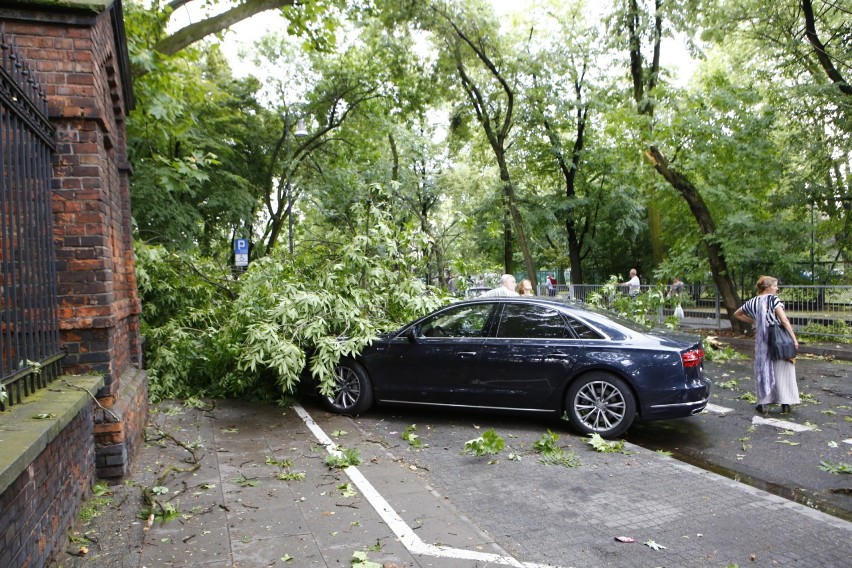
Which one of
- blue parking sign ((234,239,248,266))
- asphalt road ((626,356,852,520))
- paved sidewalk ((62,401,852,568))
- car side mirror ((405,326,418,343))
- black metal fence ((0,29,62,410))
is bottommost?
asphalt road ((626,356,852,520))

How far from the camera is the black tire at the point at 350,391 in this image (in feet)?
25.0

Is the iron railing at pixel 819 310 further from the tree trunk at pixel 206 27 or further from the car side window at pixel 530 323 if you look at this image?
the tree trunk at pixel 206 27

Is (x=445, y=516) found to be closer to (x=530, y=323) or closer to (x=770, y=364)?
(x=530, y=323)

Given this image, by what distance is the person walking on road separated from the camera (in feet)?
24.4

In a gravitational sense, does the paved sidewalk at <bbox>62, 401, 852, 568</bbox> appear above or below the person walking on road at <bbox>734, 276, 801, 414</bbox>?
below

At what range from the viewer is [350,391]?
25.4 ft

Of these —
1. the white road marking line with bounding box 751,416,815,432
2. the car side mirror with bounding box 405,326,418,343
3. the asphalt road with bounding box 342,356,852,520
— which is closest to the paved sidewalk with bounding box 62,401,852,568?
the asphalt road with bounding box 342,356,852,520

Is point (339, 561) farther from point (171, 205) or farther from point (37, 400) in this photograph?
point (171, 205)

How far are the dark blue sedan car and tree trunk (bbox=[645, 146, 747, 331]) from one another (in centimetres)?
984

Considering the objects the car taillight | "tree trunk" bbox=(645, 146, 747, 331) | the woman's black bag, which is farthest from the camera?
"tree trunk" bbox=(645, 146, 747, 331)

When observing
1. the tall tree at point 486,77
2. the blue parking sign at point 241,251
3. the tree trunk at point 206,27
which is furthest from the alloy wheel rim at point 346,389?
the tall tree at point 486,77

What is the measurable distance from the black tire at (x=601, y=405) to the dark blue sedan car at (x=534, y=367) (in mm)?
10

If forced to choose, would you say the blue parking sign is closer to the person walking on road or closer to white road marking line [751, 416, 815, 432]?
the person walking on road

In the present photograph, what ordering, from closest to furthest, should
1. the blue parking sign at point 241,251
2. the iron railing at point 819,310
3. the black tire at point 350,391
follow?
1. the black tire at point 350,391
2. the iron railing at point 819,310
3. the blue parking sign at point 241,251
